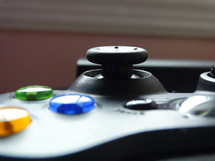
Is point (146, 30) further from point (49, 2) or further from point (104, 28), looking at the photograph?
point (49, 2)

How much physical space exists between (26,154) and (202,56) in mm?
876

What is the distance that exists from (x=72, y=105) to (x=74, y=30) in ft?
1.93

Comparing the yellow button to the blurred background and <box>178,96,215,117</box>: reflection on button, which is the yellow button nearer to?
<box>178,96,215,117</box>: reflection on button

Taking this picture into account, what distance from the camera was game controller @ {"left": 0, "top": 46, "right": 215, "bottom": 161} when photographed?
25cm

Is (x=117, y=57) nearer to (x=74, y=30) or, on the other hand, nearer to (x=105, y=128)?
(x=105, y=128)

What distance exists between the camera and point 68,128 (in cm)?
28

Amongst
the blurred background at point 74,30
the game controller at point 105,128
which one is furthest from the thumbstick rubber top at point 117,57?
the blurred background at point 74,30

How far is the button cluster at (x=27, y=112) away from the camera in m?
0.27

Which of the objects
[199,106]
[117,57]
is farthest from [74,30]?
[199,106]

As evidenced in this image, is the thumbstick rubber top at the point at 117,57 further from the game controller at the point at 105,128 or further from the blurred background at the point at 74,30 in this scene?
the blurred background at the point at 74,30

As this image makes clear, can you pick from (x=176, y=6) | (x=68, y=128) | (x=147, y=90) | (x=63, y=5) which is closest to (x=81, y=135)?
(x=68, y=128)

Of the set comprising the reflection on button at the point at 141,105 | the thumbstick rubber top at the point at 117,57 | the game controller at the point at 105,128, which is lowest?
the game controller at the point at 105,128

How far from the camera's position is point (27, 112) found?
31 cm

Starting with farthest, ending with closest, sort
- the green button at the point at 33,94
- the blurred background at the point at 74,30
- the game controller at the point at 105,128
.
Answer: the blurred background at the point at 74,30
the green button at the point at 33,94
the game controller at the point at 105,128
